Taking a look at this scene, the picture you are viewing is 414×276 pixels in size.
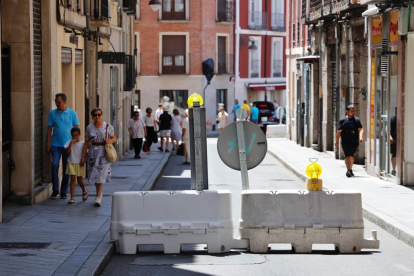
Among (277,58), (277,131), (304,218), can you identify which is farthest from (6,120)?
(277,58)

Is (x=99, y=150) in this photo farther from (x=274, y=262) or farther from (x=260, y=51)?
(x=260, y=51)

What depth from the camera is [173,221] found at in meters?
11.7

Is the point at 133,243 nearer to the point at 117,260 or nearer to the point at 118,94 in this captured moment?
the point at 117,260

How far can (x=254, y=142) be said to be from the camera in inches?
490

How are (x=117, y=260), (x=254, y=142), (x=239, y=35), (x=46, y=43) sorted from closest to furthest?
(x=117, y=260) < (x=254, y=142) < (x=46, y=43) < (x=239, y=35)

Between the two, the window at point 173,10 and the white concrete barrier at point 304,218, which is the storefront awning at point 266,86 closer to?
the window at point 173,10

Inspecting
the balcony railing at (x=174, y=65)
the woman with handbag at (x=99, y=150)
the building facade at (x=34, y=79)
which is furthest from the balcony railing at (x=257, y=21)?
the woman with handbag at (x=99, y=150)

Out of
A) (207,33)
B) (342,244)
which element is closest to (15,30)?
(342,244)

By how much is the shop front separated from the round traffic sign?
28.4 ft

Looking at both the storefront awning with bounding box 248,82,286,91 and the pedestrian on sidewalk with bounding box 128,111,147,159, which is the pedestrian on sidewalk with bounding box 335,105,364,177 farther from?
the storefront awning with bounding box 248,82,286,91

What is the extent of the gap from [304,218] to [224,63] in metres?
49.5

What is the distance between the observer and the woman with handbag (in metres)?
15.9

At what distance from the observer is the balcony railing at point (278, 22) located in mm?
66438

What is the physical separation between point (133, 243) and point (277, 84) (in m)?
55.4
